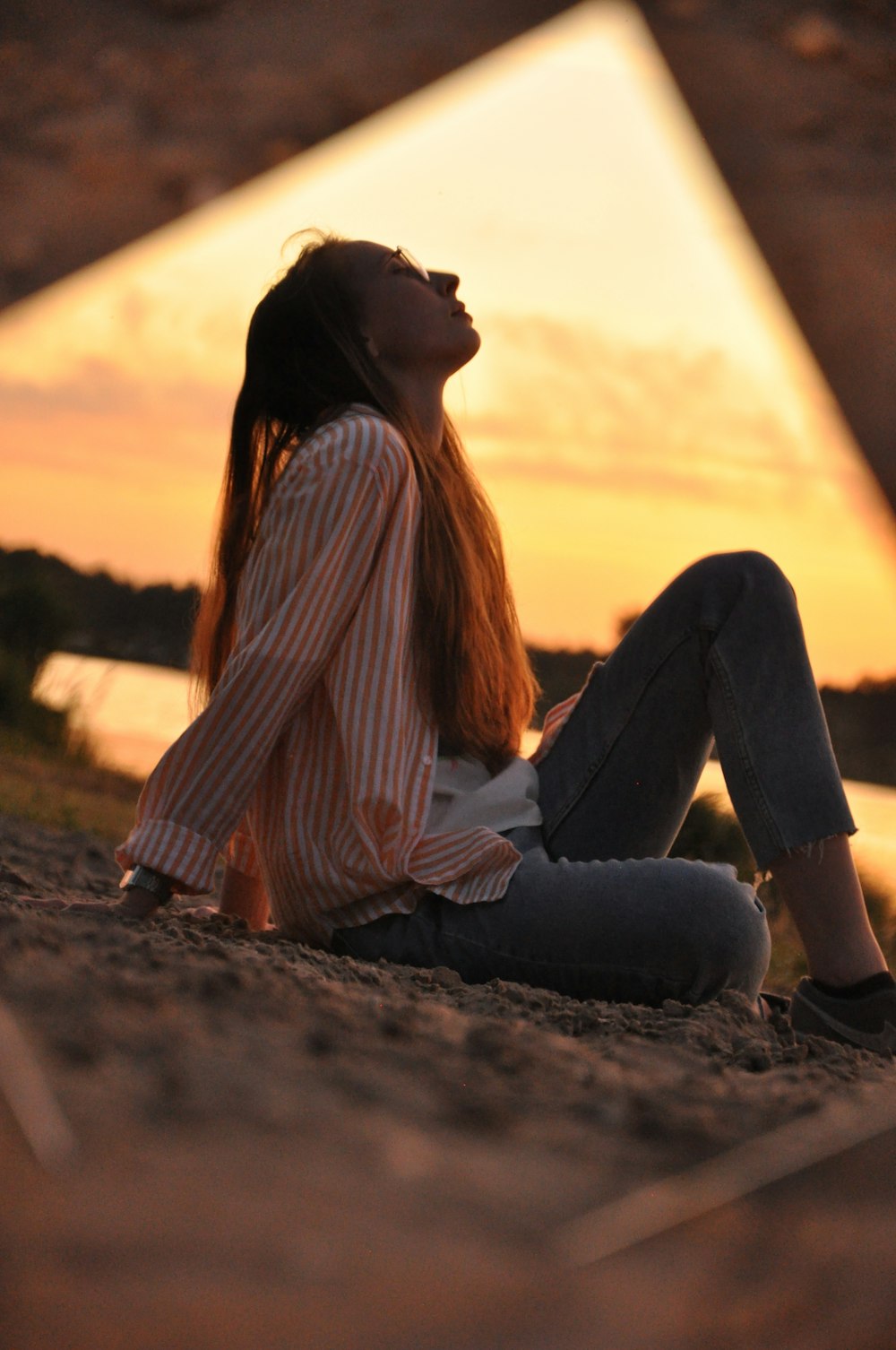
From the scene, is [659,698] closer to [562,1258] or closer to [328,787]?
[328,787]

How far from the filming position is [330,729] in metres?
1.77

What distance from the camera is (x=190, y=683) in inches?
80.7

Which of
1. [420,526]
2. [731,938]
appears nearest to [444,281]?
[420,526]

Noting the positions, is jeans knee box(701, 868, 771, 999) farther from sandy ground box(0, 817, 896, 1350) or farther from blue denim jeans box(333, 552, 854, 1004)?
sandy ground box(0, 817, 896, 1350)

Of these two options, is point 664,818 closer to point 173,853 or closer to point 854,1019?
point 854,1019

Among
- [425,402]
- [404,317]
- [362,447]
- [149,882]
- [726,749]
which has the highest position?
[404,317]

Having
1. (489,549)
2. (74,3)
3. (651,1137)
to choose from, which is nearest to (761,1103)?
(651,1137)

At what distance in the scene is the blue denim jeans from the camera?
61.7 inches

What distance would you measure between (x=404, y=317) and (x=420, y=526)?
347mm

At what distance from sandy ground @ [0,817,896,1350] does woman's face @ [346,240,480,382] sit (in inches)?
43.9

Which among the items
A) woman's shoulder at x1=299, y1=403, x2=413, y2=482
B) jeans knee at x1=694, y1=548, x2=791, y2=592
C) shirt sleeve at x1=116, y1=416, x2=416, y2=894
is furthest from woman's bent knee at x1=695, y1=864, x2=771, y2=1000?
woman's shoulder at x1=299, y1=403, x2=413, y2=482

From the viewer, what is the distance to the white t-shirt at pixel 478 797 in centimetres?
175

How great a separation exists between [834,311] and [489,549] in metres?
0.82

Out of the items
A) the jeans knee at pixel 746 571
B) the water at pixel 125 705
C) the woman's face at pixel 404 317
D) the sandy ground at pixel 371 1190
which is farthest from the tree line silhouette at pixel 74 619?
the sandy ground at pixel 371 1190
